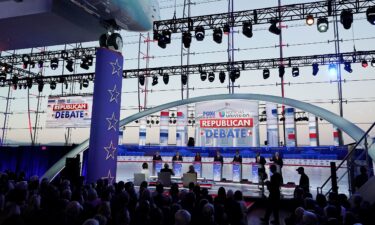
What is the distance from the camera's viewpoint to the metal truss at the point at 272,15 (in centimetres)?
971

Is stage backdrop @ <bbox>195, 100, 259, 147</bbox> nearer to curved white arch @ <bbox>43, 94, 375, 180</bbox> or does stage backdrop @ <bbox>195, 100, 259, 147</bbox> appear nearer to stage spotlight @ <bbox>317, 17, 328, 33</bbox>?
curved white arch @ <bbox>43, 94, 375, 180</bbox>

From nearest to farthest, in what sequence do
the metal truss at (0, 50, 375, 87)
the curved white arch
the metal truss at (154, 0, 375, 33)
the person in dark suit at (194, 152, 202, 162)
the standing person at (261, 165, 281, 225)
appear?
the standing person at (261, 165, 281, 225)
the metal truss at (154, 0, 375, 33)
the curved white arch
the metal truss at (0, 50, 375, 87)
the person in dark suit at (194, 152, 202, 162)

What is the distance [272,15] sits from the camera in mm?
10695

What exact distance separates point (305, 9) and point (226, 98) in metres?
5.52

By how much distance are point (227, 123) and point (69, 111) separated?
954 centimetres

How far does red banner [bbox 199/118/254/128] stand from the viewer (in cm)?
1458

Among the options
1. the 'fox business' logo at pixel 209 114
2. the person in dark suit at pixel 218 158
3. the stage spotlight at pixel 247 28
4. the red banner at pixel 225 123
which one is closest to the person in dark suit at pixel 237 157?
the person in dark suit at pixel 218 158

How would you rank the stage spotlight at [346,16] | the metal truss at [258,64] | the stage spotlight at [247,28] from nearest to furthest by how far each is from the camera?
the stage spotlight at [346,16]
the stage spotlight at [247,28]
the metal truss at [258,64]

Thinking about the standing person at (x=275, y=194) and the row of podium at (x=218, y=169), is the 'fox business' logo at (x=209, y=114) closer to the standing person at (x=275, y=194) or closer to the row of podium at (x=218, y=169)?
the row of podium at (x=218, y=169)

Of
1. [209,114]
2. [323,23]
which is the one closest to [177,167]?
[209,114]

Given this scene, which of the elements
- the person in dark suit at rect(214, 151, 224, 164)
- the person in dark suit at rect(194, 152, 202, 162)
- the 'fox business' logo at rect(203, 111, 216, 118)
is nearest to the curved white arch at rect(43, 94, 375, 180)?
the 'fox business' logo at rect(203, 111, 216, 118)

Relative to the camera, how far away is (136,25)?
898 cm

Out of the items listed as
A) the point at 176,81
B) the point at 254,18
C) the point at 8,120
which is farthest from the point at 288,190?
the point at 8,120

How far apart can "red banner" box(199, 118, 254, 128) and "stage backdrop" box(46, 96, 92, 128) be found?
267 inches
